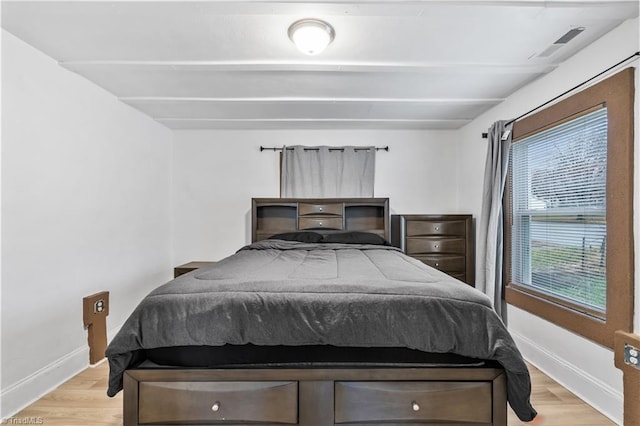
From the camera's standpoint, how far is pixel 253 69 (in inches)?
91.2

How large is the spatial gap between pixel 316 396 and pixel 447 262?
2.52m

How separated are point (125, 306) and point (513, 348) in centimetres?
325

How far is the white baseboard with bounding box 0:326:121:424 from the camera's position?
1.86 m

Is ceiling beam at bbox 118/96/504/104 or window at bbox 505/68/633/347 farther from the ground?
ceiling beam at bbox 118/96/504/104

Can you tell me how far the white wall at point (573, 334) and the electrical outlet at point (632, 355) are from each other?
430 mm

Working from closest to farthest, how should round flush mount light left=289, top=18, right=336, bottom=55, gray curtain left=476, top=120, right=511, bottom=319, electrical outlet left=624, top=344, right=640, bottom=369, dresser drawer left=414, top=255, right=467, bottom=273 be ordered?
electrical outlet left=624, top=344, right=640, bottom=369
round flush mount light left=289, top=18, right=336, bottom=55
gray curtain left=476, top=120, right=511, bottom=319
dresser drawer left=414, top=255, right=467, bottom=273

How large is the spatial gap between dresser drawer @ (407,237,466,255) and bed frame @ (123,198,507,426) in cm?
212

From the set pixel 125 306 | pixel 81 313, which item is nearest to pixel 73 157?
pixel 81 313

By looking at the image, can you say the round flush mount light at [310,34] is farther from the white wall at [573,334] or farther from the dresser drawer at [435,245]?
the dresser drawer at [435,245]

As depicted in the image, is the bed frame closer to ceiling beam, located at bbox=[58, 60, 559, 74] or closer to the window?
the window

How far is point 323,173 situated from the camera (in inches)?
157

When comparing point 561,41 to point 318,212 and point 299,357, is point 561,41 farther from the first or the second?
point 318,212

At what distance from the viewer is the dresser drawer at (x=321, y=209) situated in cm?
372

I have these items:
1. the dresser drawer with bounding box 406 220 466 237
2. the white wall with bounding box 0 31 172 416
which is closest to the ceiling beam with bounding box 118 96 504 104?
the white wall with bounding box 0 31 172 416
